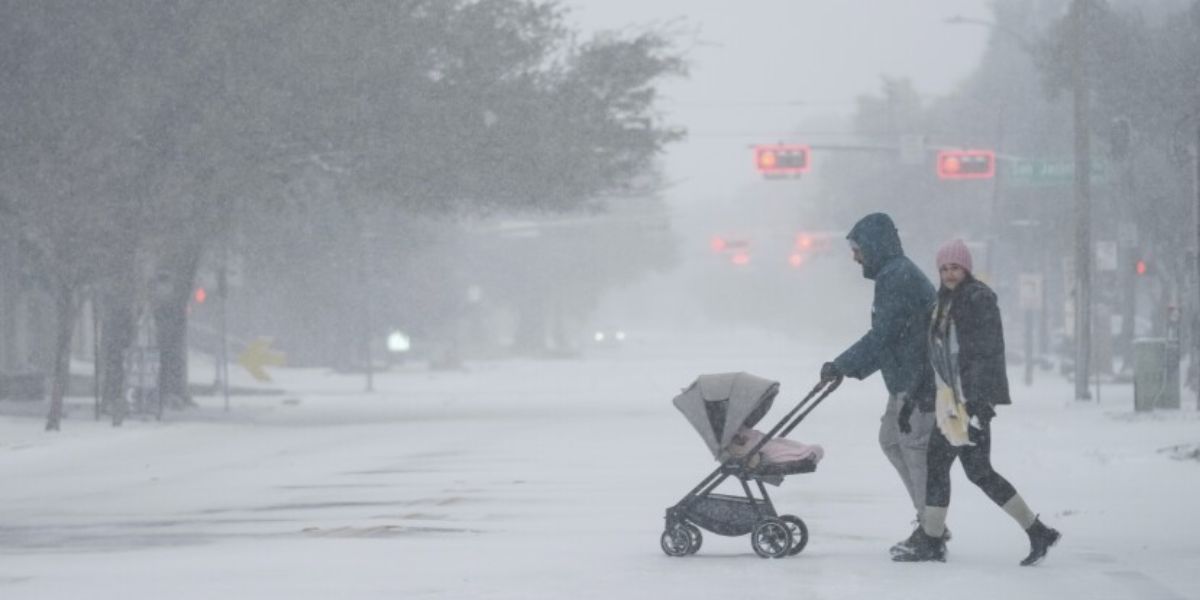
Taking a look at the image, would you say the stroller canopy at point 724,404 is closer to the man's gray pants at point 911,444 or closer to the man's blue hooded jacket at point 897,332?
the man's blue hooded jacket at point 897,332

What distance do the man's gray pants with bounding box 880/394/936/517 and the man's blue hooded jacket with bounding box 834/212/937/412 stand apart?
0.11 m

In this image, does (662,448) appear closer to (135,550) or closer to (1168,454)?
(1168,454)

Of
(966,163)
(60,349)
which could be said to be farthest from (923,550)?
(966,163)

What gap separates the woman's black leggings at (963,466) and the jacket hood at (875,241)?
1.15 meters

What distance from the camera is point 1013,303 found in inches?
3612

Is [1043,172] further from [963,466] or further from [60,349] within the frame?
[963,466]

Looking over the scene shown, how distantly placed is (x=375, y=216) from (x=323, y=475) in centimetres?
4130

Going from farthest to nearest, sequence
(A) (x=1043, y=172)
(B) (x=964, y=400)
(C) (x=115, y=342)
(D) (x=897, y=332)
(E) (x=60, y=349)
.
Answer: (A) (x=1043, y=172) → (C) (x=115, y=342) → (E) (x=60, y=349) → (D) (x=897, y=332) → (B) (x=964, y=400)

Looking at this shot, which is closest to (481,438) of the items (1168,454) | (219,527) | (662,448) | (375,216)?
(662,448)

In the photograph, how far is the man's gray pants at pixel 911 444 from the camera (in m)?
12.9

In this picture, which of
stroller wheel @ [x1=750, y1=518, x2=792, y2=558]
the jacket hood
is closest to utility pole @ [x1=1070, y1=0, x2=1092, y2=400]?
the jacket hood

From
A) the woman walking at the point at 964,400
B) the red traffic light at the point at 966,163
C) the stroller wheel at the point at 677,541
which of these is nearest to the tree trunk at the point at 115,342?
the red traffic light at the point at 966,163

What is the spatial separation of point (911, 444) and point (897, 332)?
2.12ft

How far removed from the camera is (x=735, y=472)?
13031mm
